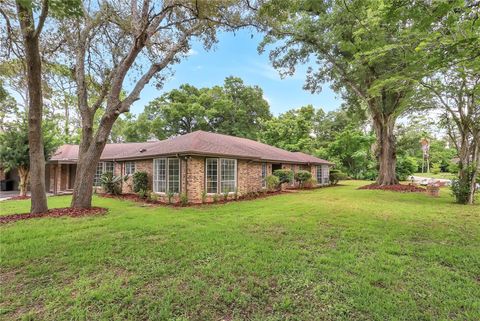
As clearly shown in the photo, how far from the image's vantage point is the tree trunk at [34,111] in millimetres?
7547

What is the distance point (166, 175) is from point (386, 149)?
15.9 metres

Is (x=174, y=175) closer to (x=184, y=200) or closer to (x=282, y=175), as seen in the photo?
(x=184, y=200)

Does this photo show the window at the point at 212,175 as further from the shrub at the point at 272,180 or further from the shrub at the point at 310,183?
the shrub at the point at 310,183

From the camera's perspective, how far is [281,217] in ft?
26.7

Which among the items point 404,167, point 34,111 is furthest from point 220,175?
point 404,167

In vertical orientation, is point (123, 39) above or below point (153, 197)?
above

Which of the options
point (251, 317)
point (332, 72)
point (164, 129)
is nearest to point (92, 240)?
point (251, 317)

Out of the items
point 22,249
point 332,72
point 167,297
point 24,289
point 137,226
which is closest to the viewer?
point 167,297

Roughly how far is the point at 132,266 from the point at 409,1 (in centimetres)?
654

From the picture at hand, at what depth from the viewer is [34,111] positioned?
820 cm

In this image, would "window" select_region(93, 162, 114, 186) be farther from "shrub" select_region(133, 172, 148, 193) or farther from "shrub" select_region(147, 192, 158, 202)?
"shrub" select_region(147, 192, 158, 202)

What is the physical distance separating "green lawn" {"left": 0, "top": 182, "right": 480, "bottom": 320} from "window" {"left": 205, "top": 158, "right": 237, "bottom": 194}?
491cm

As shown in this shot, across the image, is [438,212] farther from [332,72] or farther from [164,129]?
[164,129]

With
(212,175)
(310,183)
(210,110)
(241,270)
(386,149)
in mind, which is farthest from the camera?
(210,110)
